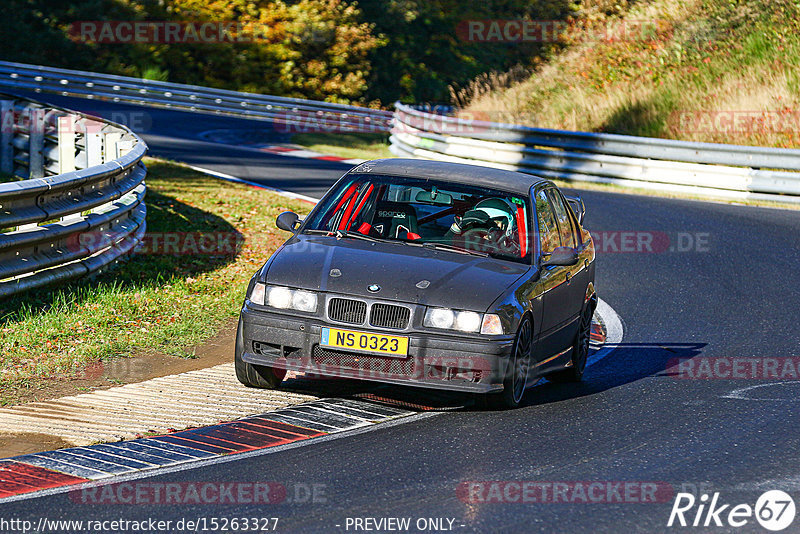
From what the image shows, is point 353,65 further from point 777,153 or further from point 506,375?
point 506,375

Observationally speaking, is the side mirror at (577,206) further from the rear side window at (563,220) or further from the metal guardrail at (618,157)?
the metal guardrail at (618,157)

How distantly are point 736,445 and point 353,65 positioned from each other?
4297 centimetres

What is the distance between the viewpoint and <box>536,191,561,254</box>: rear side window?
28.1 ft

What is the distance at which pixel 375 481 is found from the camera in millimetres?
5895

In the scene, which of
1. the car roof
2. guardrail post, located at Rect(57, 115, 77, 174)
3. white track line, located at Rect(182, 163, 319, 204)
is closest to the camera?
the car roof

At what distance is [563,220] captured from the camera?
9.33 metres

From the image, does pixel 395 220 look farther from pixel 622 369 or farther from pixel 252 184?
pixel 252 184

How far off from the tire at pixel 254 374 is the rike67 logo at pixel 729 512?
10.3 ft

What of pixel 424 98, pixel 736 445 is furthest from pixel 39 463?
pixel 424 98

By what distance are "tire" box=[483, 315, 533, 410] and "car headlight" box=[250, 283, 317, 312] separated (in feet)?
4.35

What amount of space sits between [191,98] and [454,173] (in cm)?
2744
